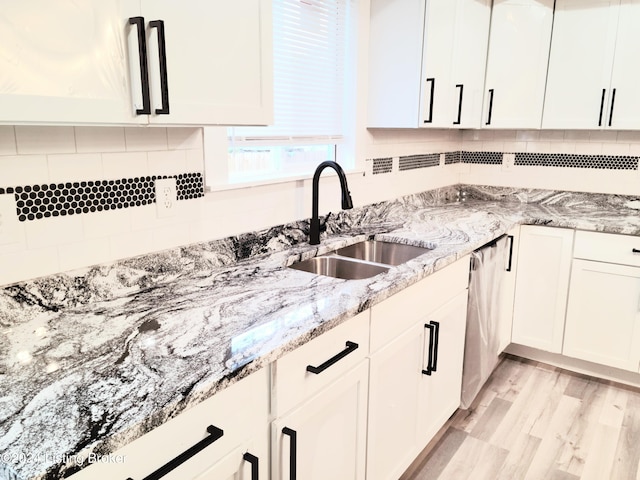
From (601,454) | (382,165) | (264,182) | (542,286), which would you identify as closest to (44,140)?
(264,182)

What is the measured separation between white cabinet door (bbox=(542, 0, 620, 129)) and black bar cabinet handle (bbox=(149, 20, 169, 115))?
262cm

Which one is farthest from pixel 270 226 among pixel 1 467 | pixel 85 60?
pixel 1 467

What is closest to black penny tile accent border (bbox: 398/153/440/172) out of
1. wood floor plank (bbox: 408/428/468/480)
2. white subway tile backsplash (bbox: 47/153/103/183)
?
wood floor plank (bbox: 408/428/468/480)

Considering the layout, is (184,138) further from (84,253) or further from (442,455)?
(442,455)

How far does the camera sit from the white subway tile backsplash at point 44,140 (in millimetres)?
1255

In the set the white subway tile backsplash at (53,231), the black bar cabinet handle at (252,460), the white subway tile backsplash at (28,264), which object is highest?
the white subway tile backsplash at (53,231)

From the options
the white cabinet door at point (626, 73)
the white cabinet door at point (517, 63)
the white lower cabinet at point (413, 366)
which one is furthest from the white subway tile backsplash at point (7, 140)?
the white cabinet door at point (626, 73)

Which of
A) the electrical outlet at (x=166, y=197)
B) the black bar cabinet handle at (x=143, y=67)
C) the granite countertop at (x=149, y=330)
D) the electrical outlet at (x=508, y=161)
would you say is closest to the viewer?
the granite countertop at (x=149, y=330)

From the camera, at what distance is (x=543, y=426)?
2424mm

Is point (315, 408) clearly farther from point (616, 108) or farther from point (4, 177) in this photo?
point (616, 108)

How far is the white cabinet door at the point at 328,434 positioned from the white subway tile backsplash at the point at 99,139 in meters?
0.93

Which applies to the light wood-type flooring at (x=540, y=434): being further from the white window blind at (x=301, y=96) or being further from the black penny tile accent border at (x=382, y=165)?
the white window blind at (x=301, y=96)

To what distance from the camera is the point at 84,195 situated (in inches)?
55.4

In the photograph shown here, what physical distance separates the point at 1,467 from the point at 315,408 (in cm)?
79
